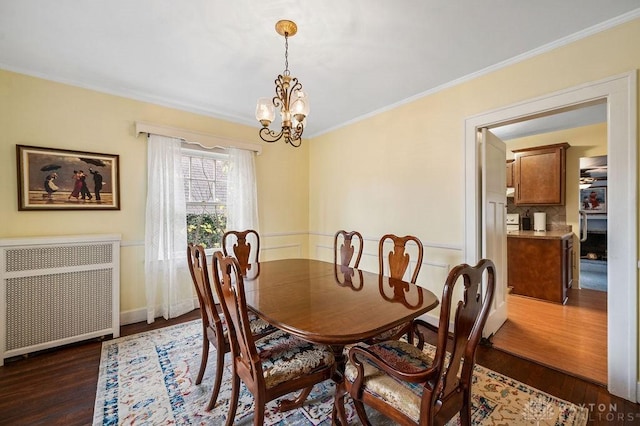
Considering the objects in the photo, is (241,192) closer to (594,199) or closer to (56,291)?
(56,291)

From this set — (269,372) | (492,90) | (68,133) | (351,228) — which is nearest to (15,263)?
(68,133)

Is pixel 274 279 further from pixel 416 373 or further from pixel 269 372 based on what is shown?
pixel 416 373

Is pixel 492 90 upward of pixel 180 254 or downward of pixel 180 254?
upward

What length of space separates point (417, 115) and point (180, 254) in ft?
10.5

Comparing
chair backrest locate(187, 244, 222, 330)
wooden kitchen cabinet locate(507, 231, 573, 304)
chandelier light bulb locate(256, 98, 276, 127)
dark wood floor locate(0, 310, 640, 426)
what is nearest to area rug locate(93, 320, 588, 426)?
dark wood floor locate(0, 310, 640, 426)

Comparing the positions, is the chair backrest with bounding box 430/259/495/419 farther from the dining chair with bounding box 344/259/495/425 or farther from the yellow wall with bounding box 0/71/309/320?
the yellow wall with bounding box 0/71/309/320

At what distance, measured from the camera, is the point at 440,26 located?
6.11ft

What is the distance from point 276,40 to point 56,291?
288 cm

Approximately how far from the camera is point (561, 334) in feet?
8.76

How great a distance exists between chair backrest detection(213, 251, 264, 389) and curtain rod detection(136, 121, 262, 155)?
7.85ft

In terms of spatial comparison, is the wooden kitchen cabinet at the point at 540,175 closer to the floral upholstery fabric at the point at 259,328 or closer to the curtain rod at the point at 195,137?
the curtain rod at the point at 195,137

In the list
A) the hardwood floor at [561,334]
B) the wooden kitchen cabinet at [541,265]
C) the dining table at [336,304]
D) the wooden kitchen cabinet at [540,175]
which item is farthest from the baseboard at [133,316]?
the wooden kitchen cabinet at [540,175]

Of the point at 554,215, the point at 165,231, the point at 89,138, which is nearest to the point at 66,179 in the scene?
the point at 89,138

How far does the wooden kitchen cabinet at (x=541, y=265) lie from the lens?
358 cm
